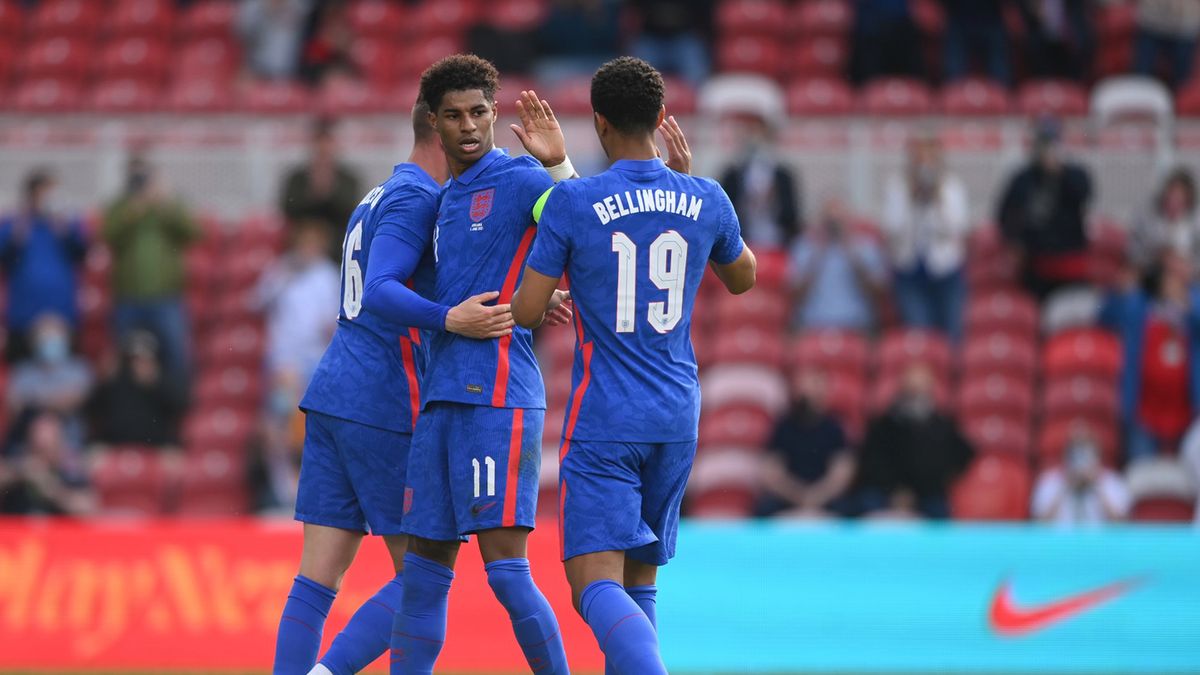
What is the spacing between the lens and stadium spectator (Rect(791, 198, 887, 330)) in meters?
14.6

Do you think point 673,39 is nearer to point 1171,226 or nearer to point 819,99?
point 819,99

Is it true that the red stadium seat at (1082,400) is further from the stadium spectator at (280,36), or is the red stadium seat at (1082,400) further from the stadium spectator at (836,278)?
the stadium spectator at (280,36)

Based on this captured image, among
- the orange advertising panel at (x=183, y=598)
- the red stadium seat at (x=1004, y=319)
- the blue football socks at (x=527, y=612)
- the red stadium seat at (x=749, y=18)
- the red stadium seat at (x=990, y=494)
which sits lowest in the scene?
the orange advertising panel at (x=183, y=598)

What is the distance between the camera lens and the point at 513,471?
6.74 meters

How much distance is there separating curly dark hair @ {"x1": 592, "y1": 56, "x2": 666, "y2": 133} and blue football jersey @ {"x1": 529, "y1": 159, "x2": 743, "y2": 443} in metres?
0.16

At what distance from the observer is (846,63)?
17.3 m

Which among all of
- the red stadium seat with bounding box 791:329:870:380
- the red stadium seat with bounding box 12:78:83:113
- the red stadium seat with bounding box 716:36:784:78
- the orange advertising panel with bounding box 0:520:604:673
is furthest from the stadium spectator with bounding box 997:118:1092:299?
the red stadium seat with bounding box 12:78:83:113

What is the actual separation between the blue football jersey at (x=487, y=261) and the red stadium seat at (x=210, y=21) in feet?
40.8

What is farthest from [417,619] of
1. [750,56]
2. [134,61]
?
[134,61]

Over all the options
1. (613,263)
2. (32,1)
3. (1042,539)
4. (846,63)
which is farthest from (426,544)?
(32,1)

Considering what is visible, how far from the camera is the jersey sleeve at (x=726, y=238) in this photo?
22.3 feet

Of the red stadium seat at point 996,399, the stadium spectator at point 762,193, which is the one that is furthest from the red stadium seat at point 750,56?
the red stadium seat at point 996,399

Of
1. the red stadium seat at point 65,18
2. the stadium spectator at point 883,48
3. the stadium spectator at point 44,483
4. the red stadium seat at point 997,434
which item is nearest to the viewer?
the stadium spectator at point 44,483

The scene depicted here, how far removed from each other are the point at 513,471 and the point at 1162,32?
460 inches
